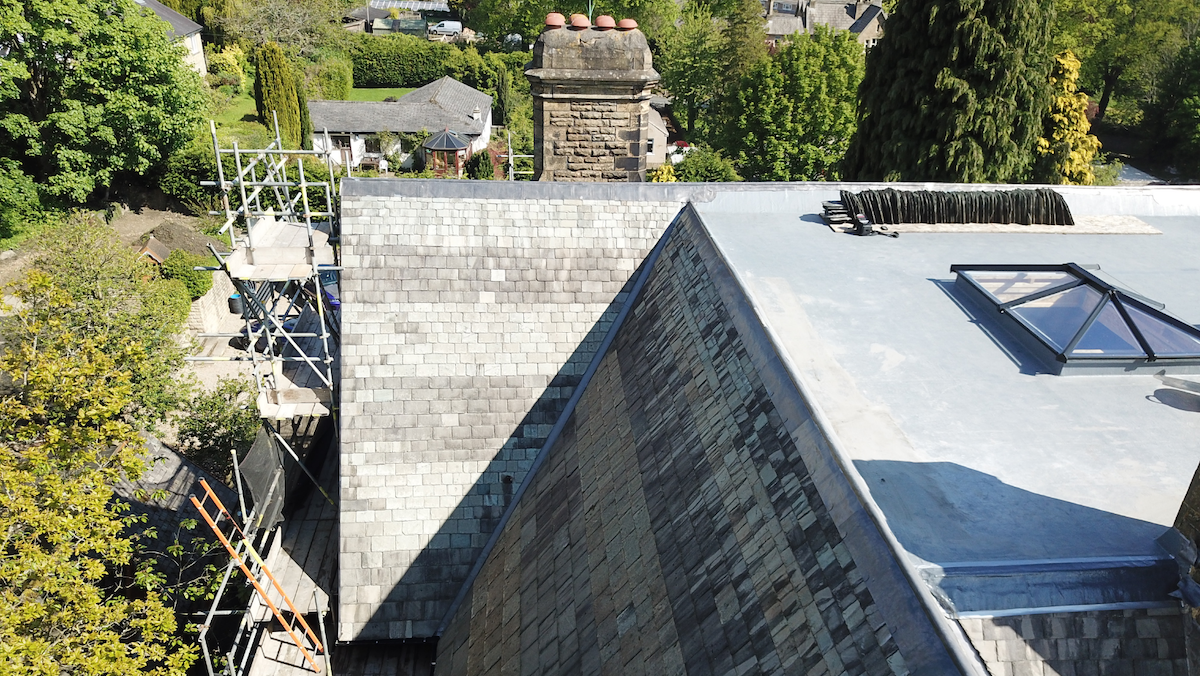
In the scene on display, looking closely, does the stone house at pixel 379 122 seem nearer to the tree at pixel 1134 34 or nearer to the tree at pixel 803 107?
the tree at pixel 803 107

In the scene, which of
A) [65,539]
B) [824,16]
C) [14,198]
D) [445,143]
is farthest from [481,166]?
[824,16]

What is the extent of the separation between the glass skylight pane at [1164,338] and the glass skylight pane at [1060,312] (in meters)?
0.55

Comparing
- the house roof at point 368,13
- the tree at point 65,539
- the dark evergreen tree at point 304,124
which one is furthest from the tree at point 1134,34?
the house roof at point 368,13

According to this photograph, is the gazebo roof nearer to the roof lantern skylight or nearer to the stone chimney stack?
the stone chimney stack

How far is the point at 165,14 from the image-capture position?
4722 centimetres

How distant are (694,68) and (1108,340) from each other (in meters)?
48.7

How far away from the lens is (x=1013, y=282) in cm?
1099

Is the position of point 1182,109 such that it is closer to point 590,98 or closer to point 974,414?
point 590,98

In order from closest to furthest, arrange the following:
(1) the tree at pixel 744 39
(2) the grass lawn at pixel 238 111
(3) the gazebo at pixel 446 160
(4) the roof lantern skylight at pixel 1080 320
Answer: (4) the roof lantern skylight at pixel 1080 320
(3) the gazebo at pixel 446 160
(2) the grass lawn at pixel 238 111
(1) the tree at pixel 744 39

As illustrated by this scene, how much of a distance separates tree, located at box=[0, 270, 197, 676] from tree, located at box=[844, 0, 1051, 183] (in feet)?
68.8

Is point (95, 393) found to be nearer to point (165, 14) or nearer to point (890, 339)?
point (890, 339)

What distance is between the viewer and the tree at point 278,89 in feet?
133

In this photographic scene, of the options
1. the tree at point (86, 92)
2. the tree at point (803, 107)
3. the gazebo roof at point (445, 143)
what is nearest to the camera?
the tree at point (86, 92)

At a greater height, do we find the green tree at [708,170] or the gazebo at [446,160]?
the green tree at [708,170]
